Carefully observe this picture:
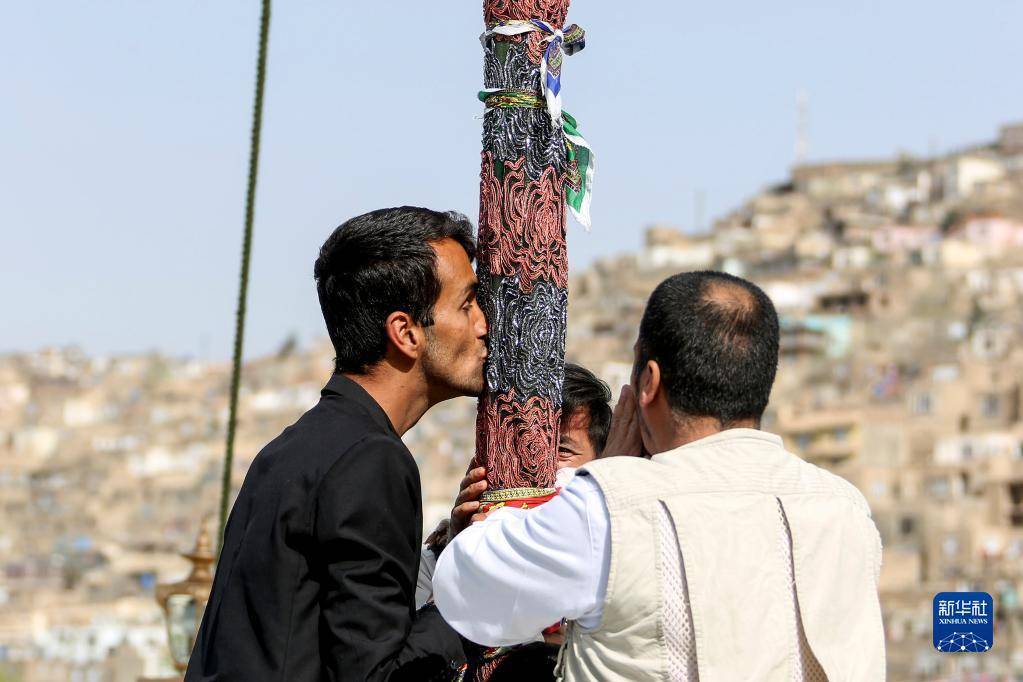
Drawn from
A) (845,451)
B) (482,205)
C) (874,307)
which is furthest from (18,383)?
(482,205)

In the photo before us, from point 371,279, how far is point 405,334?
11cm

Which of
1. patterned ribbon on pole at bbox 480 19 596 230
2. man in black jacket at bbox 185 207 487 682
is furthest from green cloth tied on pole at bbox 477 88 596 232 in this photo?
man in black jacket at bbox 185 207 487 682

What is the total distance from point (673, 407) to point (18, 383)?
92.8m

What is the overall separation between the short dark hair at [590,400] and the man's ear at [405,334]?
0.95 metres

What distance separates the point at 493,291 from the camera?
3.46 metres

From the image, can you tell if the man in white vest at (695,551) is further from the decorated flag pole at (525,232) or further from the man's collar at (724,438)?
the decorated flag pole at (525,232)

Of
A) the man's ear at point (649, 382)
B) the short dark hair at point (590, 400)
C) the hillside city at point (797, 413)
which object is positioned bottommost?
the hillside city at point (797, 413)

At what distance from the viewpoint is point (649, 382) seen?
9.92ft

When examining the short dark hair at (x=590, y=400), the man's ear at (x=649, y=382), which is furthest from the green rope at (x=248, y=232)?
the man's ear at (x=649, y=382)

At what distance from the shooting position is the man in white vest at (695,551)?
284cm

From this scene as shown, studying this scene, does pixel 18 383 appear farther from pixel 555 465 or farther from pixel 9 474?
pixel 555 465

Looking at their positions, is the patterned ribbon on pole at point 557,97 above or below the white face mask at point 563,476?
above

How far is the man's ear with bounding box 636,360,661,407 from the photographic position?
9.89ft

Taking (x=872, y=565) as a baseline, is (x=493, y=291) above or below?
above
